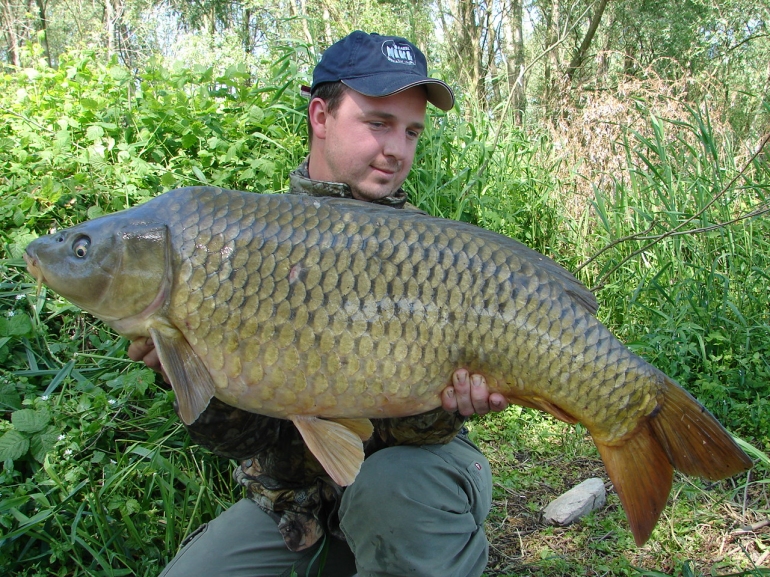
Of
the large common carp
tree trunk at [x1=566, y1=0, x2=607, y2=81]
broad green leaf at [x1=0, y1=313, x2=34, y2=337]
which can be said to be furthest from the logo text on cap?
tree trunk at [x1=566, y1=0, x2=607, y2=81]

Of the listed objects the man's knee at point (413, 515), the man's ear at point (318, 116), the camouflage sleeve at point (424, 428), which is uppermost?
the man's ear at point (318, 116)

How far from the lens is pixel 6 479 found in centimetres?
187

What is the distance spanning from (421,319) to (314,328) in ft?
0.70

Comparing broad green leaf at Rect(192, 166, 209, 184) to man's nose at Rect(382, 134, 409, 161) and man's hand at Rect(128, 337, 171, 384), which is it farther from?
man's hand at Rect(128, 337, 171, 384)

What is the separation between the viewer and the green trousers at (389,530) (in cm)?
146

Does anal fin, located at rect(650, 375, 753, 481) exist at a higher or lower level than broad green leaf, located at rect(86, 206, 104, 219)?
lower

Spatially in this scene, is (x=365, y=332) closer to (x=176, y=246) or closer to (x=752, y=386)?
(x=176, y=246)

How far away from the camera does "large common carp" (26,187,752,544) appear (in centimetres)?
125

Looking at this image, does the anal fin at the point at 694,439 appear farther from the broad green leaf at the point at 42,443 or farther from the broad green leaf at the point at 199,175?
the broad green leaf at the point at 199,175

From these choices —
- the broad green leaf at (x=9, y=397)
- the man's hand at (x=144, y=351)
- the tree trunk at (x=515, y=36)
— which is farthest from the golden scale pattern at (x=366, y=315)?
the tree trunk at (x=515, y=36)

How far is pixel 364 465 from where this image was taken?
1.57 metres

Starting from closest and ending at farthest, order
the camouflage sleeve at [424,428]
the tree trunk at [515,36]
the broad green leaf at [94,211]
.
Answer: the camouflage sleeve at [424,428]
the broad green leaf at [94,211]
the tree trunk at [515,36]

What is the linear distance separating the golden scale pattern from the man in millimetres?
115

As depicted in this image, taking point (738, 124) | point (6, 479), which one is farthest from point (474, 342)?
point (738, 124)
